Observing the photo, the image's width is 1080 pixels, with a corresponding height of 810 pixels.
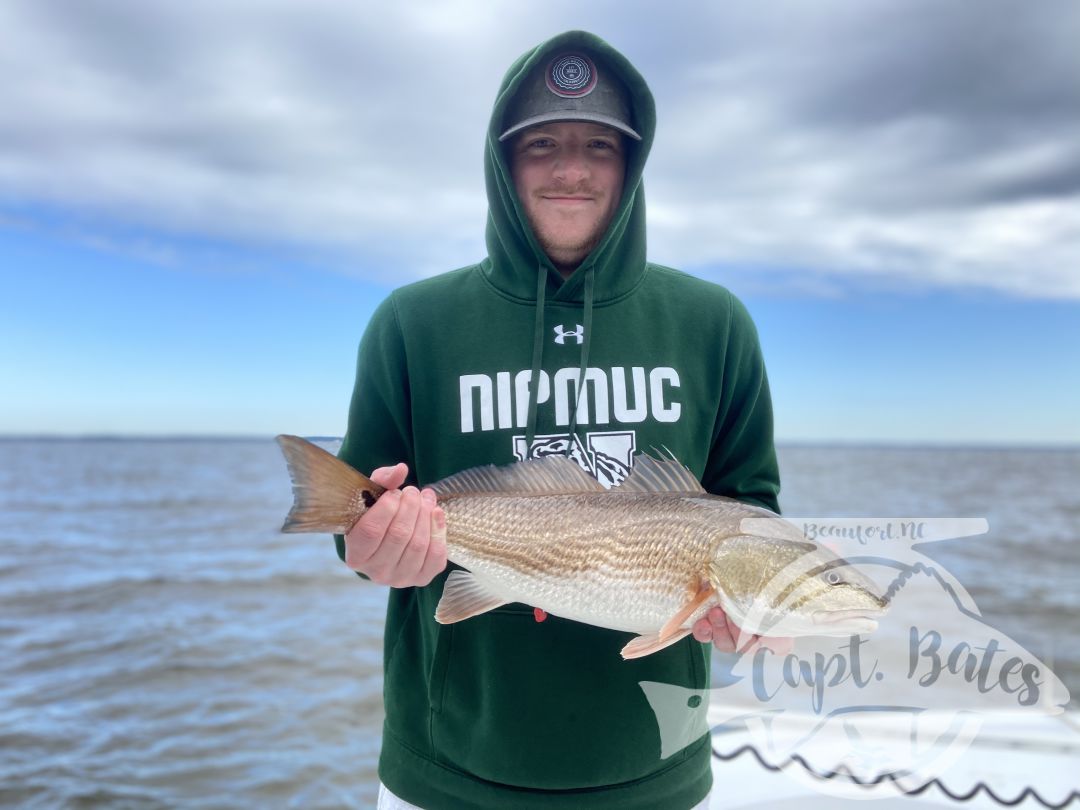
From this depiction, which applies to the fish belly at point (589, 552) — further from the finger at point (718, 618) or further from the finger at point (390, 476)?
the finger at point (390, 476)

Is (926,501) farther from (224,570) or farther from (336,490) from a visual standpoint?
(336,490)

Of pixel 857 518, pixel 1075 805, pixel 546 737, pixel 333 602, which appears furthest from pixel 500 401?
pixel 333 602

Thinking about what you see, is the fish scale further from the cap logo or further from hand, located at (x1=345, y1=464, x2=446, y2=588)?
the cap logo

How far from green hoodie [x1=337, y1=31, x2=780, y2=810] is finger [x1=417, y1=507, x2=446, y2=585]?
30 centimetres

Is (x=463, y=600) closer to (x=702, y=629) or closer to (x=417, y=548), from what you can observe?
(x=417, y=548)

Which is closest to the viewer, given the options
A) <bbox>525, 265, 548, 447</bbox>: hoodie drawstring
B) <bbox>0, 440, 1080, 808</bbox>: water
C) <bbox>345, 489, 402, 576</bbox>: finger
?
<bbox>345, 489, 402, 576</bbox>: finger

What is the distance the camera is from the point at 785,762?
5031 mm

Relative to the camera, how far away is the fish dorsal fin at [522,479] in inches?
110

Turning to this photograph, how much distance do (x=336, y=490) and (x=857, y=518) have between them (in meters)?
2.01

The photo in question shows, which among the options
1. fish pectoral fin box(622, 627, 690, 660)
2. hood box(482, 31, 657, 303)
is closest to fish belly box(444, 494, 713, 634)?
fish pectoral fin box(622, 627, 690, 660)

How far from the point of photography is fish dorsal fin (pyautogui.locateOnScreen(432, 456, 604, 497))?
9.20 ft

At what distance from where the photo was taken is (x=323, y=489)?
8.52 feet

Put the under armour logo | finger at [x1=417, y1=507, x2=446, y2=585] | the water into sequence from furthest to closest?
the water
the under armour logo
finger at [x1=417, y1=507, x2=446, y2=585]

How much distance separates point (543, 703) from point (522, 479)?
78cm
